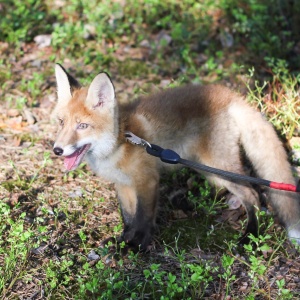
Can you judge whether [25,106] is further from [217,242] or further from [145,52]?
[217,242]

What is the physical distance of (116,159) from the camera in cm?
345

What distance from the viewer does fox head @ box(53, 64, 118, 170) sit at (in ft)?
10.7

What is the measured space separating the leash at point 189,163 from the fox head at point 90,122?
16 cm

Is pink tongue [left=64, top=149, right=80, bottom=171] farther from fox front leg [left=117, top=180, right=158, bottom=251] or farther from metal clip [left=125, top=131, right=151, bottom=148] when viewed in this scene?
fox front leg [left=117, top=180, right=158, bottom=251]

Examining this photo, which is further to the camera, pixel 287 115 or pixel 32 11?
pixel 32 11

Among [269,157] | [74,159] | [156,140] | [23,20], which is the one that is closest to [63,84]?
[74,159]

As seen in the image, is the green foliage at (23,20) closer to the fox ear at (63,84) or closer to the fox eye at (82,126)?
the fox ear at (63,84)

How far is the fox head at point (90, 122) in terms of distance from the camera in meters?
3.26

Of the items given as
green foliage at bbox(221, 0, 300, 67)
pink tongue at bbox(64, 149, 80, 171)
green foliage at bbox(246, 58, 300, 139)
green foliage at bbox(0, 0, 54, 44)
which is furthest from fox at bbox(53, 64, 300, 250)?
green foliage at bbox(0, 0, 54, 44)

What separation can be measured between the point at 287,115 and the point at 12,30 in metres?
3.64

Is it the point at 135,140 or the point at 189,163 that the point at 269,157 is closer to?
the point at 189,163

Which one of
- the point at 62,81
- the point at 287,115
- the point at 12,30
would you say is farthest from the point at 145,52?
the point at 62,81

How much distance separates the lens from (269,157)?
3.69 metres

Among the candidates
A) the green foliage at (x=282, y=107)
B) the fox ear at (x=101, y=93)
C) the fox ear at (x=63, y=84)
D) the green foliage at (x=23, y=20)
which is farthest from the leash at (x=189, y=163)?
the green foliage at (x=23, y=20)
